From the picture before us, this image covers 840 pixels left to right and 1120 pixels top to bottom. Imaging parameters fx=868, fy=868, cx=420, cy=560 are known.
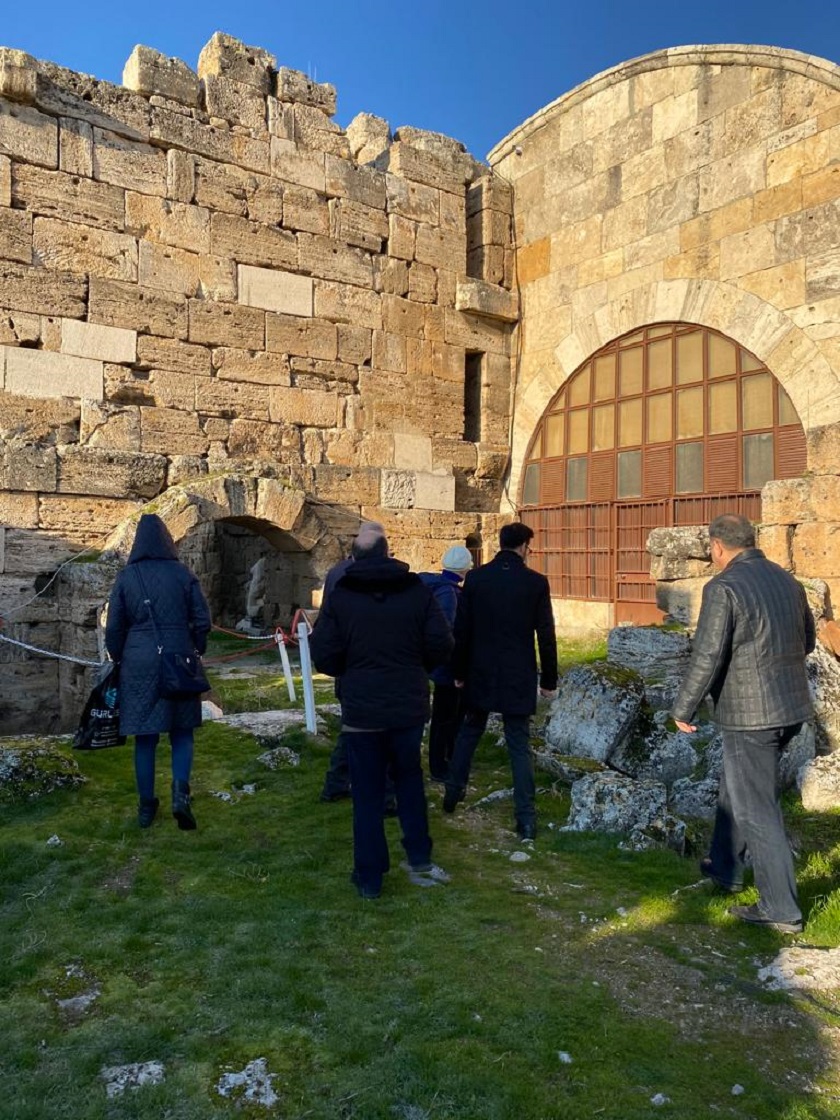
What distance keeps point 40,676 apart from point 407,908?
19.5 ft

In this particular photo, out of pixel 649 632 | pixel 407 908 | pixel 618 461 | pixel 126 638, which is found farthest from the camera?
pixel 618 461

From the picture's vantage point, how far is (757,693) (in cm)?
Result: 359

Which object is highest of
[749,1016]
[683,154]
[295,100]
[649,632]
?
[295,100]

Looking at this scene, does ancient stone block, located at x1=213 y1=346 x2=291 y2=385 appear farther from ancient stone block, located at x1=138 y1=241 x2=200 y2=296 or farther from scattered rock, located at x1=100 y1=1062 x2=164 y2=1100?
scattered rock, located at x1=100 y1=1062 x2=164 y2=1100

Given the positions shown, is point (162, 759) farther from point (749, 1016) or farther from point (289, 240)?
point (289, 240)

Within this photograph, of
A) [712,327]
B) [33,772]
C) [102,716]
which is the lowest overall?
[33,772]

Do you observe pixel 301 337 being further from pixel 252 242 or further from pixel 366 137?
pixel 366 137

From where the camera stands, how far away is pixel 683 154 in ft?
32.2

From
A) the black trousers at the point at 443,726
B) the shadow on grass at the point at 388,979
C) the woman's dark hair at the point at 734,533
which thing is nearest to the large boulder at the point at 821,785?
the shadow on grass at the point at 388,979

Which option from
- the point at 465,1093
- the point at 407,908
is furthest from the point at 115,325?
the point at 465,1093

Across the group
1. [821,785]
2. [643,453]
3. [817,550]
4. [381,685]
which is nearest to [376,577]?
[381,685]

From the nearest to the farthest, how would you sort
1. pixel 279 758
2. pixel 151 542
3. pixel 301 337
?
1. pixel 151 542
2. pixel 279 758
3. pixel 301 337

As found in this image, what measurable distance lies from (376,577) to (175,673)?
1309 mm

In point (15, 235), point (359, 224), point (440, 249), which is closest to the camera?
point (15, 235)
